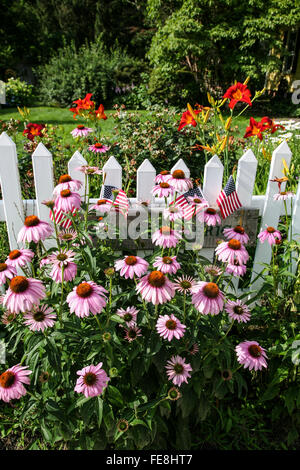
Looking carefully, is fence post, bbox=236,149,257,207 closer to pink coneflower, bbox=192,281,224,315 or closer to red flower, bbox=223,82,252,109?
red flower, bbox=223,82,252,109

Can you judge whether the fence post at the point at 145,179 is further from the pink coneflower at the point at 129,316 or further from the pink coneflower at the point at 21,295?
the pink coneflower at the point at 21,295

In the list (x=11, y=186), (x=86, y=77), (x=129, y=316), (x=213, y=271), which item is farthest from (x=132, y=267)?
(x=86, y=77)

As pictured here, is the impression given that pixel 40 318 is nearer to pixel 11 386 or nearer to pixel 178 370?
pixel 11 386

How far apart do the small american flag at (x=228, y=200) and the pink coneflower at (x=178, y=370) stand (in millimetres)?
932

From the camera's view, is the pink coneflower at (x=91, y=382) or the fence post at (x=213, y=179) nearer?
the pink coneflower at (x=91, y=382)

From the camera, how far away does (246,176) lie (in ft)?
6.97

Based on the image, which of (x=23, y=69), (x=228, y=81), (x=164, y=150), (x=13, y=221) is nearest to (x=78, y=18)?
(x=23, y=69)

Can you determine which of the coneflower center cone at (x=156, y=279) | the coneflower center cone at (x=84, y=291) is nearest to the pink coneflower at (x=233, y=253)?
the coneflower center cone at (x=156, y=279)

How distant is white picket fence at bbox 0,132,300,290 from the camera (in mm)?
1997

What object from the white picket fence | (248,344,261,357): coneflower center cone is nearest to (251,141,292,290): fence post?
the white picket fence

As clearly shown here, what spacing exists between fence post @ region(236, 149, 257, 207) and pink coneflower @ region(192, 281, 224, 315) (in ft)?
3.34

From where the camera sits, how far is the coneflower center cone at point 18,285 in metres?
1.21

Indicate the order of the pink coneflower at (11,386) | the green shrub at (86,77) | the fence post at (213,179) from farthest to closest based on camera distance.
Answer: the green shrub at (86,77)
the fence post at (213,179)
the pink coneflower at (11,386)

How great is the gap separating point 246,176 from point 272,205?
11.0 inches
